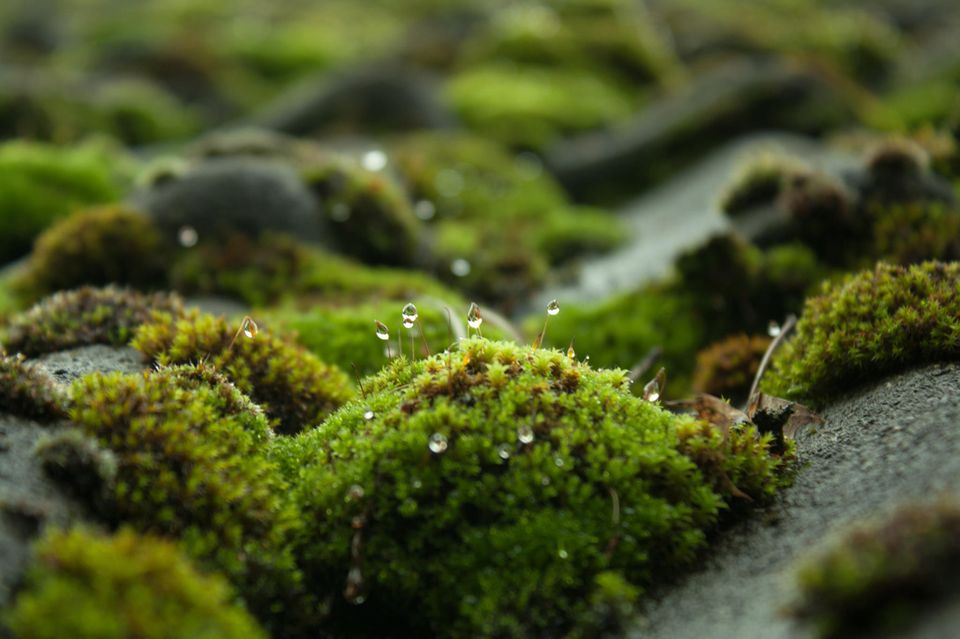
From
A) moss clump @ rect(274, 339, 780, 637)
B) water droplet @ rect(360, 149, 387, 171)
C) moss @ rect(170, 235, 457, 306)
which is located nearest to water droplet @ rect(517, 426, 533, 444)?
moss clump @ rect(274, 339, 780, 637)

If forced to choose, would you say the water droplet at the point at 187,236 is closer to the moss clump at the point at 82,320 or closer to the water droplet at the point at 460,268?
the moss clump at the point at 82,320

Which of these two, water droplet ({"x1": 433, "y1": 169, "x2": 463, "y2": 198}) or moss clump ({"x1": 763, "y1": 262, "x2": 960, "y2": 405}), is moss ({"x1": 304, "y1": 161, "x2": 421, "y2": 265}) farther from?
moss clump ({"x1": 763, "y1": 262, "x2": 960, "y2": 405})

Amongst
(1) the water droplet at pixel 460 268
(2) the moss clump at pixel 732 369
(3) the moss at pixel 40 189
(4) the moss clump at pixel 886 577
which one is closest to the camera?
(4) the moss clump at pixel 886 577

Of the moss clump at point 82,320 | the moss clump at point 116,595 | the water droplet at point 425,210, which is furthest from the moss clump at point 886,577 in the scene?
the water droplet at point 425,210

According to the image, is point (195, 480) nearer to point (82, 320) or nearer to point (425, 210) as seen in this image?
point (82, 320)

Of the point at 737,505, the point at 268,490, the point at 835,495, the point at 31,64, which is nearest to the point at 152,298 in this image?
the point at 268,490

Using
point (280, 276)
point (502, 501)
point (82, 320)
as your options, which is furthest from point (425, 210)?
point (502, 501)

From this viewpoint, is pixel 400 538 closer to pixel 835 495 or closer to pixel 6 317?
pixel 835 495
